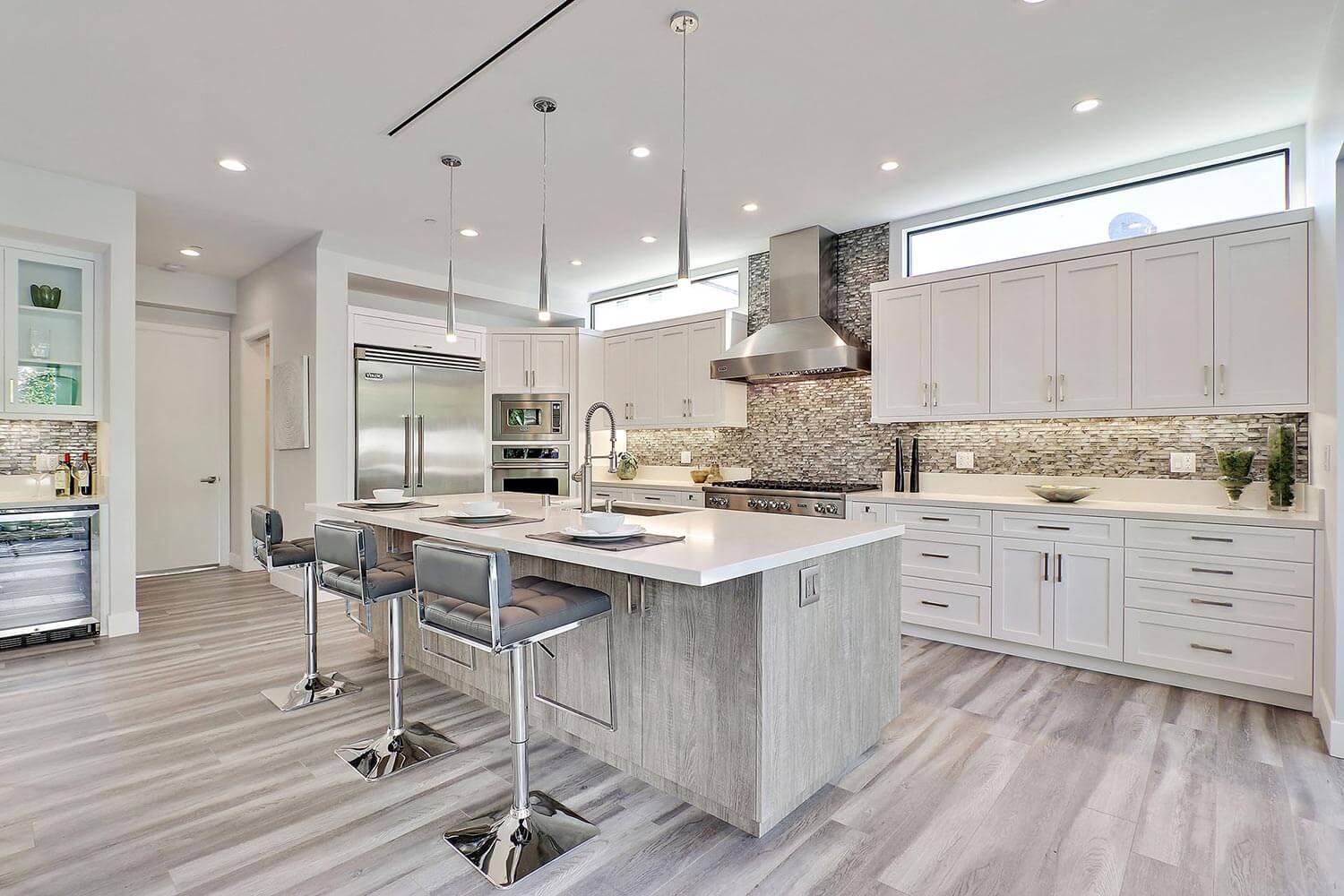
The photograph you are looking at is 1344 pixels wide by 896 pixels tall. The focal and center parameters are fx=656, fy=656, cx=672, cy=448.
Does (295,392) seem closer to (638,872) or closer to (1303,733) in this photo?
(638,872)

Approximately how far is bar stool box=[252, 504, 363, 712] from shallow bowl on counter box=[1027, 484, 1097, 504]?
3.75 metres

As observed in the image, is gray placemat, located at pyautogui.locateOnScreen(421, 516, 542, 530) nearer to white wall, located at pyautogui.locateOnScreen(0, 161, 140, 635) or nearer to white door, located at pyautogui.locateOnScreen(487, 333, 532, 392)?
white wall, located at pyautogui.locateOnScreen(0, 161, 140, 635)

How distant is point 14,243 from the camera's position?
3.97m

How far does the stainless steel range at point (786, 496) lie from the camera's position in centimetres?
423

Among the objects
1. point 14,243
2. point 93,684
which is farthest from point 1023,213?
point 14,243

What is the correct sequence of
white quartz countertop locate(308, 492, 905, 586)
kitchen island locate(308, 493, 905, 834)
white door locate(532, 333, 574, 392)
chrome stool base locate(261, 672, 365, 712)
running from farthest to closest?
white door locate(532, 333, 574, 392), chrome stool base locate(261, 672, 365, 712), kitchen island locate(308, 493, 905, 834), white quartz countertop locate(308, 492, 905, 586)

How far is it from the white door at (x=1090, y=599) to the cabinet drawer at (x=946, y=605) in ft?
1.26

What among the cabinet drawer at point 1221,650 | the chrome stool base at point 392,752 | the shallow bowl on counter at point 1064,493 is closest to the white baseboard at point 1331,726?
the cabinet drawer at point 1221,650

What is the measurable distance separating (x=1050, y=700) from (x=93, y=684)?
4615mm

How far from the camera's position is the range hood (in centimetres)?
454

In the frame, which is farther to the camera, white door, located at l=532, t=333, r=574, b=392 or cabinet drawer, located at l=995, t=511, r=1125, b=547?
white door, located at l=532, t=333, r=574, b=392

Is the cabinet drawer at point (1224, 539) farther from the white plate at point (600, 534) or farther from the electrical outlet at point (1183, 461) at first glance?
the white plate at point (600, 534)

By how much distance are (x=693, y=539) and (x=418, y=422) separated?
4109mm

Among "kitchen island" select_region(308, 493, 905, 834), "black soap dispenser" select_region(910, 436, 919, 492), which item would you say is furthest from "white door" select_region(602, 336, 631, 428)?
"kitchen island" select_region(308, 493, 905, 834)
